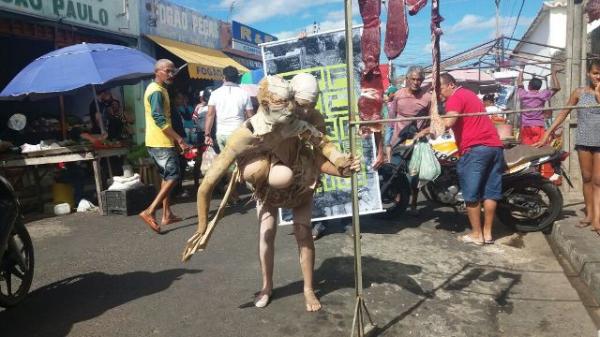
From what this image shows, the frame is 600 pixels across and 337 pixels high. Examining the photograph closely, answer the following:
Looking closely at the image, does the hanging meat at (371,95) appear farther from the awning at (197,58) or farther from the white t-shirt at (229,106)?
the awning at (197,58)

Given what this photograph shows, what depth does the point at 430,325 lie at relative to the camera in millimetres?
3143

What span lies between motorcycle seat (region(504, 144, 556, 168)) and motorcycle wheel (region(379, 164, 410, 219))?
1.23 metres

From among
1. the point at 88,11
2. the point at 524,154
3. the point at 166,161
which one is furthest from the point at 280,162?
the point at 88,11

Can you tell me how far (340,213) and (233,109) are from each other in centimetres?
233

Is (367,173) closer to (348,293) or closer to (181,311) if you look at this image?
(348,293)

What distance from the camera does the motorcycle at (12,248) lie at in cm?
338

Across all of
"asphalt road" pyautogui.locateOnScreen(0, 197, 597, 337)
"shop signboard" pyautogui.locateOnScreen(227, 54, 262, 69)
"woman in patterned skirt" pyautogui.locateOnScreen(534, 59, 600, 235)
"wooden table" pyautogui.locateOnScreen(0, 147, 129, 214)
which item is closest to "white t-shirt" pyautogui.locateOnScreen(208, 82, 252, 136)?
"asphalt road" pyautogui.locateOnScreen(0, 197, 597, 337)

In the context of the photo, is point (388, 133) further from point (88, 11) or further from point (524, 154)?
point (88, 11)

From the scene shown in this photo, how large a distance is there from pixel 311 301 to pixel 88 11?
878cm

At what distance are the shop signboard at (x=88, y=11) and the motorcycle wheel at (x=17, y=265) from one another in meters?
5.65

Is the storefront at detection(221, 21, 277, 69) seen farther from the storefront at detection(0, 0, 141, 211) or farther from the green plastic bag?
the green plastic bag

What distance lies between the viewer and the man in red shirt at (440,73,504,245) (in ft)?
15.3

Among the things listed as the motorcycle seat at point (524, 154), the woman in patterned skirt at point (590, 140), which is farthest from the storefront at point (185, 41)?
the woman in patterned skirt at point (590, 140)

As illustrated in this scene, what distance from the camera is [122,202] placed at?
21.8 ft
